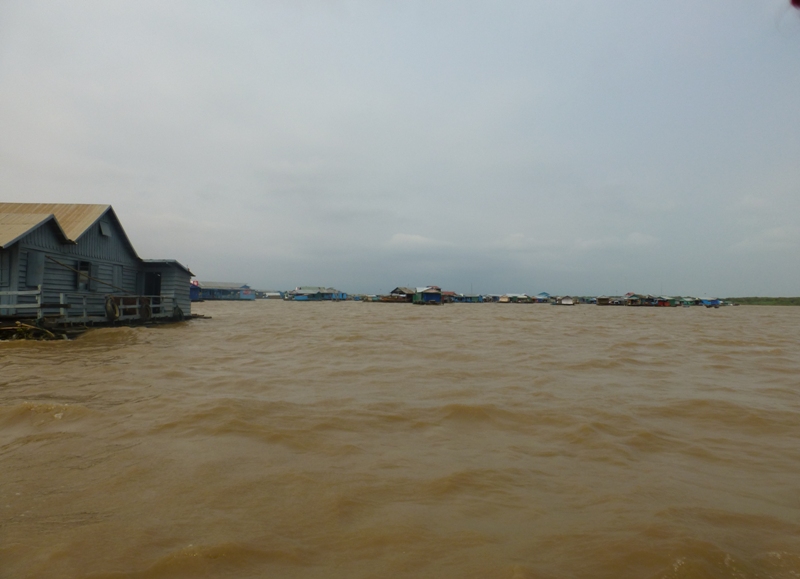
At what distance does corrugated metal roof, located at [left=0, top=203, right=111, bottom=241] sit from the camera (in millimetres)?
17375

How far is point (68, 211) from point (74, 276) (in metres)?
3.28

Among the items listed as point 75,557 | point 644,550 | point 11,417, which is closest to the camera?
point 75,557

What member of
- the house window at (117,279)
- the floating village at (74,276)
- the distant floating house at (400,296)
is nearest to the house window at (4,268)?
the floating village at (74,276)

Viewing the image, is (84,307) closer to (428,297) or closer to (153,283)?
(153,283)

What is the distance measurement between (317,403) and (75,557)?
3.85 metres

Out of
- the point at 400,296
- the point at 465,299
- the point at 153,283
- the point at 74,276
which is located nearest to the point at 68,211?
the point at 74,276

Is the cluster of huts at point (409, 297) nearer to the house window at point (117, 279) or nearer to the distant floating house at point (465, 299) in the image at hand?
the distant floating house at point (465, 299)

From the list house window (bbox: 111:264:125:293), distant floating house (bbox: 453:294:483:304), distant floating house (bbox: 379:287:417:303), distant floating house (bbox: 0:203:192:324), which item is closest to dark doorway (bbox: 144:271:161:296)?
distant floating house (bbox: 0:203:192:324)

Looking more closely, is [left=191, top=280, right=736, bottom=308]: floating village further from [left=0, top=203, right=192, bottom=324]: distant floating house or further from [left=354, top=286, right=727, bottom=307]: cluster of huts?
[left=0, top=203, right=192, bottom=324]: distant floating house

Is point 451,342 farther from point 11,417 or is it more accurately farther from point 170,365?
point 11,417

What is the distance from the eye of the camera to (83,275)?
55.7 feet

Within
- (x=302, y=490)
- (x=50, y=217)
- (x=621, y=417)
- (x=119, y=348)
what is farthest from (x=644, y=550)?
(x=50, y=217)

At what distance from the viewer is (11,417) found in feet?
17.4

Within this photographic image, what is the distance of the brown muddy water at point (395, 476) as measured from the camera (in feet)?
8.57
